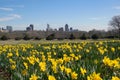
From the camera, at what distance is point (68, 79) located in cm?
586

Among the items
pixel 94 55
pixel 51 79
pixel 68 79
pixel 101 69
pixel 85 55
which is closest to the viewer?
pixel 51 79

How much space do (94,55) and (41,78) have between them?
6.21m

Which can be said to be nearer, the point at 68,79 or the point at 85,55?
the point at 68,79

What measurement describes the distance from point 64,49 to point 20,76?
328 inches

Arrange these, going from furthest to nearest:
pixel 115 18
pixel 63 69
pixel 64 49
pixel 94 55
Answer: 1. pixel 115 18
2. pixel 64 49
3. pixel 94 55
4. pixel 63 69

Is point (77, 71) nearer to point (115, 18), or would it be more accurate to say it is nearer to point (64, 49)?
point (64, 49)

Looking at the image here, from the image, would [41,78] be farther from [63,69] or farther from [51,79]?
[51,79]

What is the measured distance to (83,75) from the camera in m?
5.93

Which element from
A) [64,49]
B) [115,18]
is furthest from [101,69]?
[115,18]

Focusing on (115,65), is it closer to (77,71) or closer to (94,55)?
(77,71)

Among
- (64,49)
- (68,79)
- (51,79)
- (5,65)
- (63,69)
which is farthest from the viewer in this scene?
(64,49)

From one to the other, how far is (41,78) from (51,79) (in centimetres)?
151

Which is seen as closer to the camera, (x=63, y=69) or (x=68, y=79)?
(x=68, y=79)

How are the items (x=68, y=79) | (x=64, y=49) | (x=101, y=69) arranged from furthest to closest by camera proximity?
(x=64, y=49) → (x=101, y=69) → (x=68, y=79)
